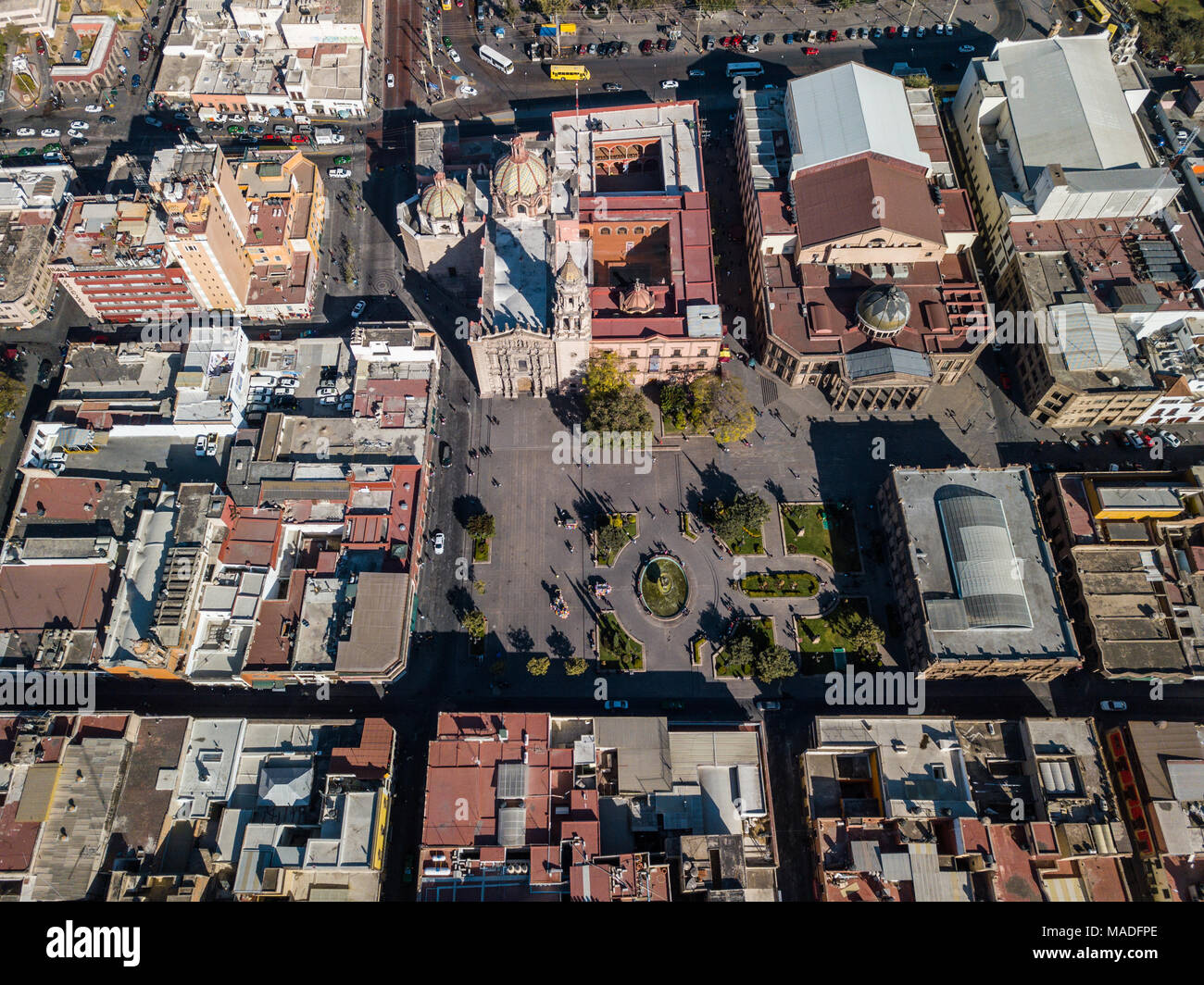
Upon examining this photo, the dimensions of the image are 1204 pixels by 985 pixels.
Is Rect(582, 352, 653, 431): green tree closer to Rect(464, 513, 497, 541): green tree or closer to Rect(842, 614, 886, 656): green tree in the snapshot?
Rect(464, 513, 497, 541): green tree

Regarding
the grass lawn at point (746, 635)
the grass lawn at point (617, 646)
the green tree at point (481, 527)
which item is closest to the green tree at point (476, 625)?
the green tree at point (481, 527)

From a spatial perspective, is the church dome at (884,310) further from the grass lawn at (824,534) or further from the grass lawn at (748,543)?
the grass lawn at (748,543)

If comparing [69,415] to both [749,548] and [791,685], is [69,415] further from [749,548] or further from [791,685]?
[791,685]

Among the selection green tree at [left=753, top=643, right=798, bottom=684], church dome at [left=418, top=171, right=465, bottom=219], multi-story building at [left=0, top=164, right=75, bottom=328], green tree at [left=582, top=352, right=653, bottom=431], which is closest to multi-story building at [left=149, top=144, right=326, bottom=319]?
church dome at [left=418, top=171, right=465, bottom=219]

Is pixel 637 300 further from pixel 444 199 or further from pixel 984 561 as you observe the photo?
pixel 984 561

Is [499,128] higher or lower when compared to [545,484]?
higher

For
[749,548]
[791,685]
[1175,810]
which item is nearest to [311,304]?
[749,548]
